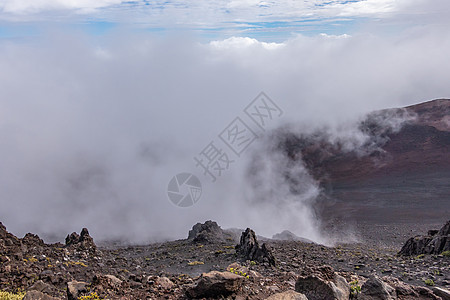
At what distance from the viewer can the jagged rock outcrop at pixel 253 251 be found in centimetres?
2189

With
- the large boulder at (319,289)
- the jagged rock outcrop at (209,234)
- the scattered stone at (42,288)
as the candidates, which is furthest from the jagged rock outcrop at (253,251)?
the large boulder at (319,289)

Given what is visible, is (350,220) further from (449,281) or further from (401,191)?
(449,281)

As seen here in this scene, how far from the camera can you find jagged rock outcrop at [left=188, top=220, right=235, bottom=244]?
31230 mm

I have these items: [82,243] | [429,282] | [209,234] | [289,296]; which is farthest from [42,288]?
[209,234]

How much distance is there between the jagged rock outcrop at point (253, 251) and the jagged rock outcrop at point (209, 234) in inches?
261

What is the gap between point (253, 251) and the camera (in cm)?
2295

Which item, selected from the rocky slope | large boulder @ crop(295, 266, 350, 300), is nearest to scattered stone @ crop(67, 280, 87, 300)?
large boulder @ crop(295, 266, 350, 300)

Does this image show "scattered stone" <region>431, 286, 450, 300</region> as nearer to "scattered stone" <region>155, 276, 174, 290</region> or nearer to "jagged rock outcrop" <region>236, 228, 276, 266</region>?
"scattered stone" <region>155, 276, 174, 290</region>

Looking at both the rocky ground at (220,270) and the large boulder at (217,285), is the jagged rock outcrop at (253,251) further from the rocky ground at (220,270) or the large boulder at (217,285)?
the large boulder at (217,285)

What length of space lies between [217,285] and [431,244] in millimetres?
19194

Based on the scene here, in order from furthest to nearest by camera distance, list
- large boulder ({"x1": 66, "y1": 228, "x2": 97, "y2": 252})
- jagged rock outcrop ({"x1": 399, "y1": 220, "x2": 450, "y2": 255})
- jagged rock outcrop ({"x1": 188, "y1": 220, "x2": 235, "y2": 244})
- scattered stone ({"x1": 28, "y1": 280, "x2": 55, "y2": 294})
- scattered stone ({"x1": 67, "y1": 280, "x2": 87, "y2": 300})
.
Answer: jagged rock outcrop ({"x1": 188, "y1": 220, "x2": 235, "y2": 244})
large boulder ({"x1": 66, "y1": 228, "x2": 97, "y2": 252})
jagged rock outcrop ({"x1": 399, "y1": 220, "x2": 450, "y2": 255})
scattered stone ({"x1": 28, "y1": 280, "x2": 55, "y2": 294})
scattered stone ({"x1": 67, "y1": 280, "x2": 87, "y2": 300})

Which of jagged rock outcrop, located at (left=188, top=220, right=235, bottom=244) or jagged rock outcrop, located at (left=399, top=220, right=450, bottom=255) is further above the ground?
jagged rock outcrop, located at (left=188, top=220, right=235, bottom=244)

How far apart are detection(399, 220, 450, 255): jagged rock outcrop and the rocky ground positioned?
0.08 meters

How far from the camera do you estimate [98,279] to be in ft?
37.1
